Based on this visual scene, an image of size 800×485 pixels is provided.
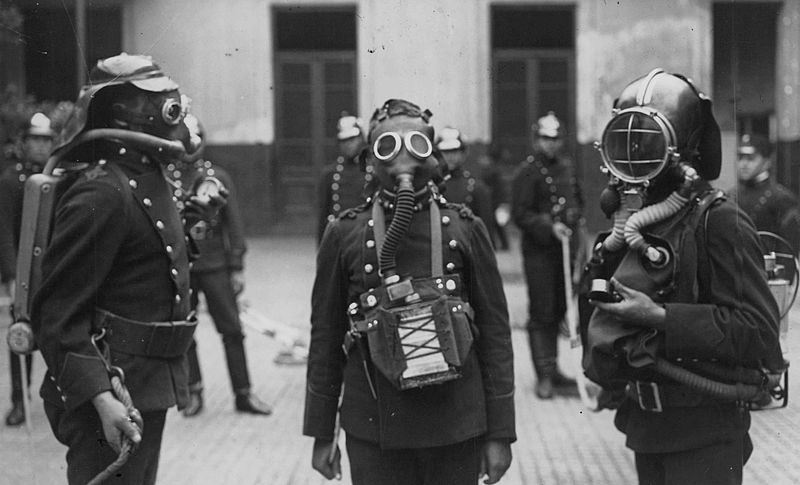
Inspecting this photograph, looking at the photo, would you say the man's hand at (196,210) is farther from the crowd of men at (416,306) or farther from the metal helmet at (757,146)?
the metal helmet at (757,146)

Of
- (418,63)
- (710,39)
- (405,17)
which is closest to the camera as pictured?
(405,17)

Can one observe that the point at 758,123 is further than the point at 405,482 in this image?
Yes

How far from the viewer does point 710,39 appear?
1909cm

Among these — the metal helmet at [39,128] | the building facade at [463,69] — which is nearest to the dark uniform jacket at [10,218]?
the metal helmet at [39,128]

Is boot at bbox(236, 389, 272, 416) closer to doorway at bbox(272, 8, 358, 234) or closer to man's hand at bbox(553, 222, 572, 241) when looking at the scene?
man's hand at bbox(553, 222, 572, 241)

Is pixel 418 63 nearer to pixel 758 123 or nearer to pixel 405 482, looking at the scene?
pixel 405 482

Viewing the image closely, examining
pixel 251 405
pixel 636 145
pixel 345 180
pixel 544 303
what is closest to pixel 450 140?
pixel 345 180

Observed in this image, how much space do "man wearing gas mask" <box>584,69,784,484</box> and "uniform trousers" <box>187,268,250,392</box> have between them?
459 cm

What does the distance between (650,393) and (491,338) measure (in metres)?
0.57

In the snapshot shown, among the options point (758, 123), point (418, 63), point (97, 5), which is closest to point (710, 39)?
point (758, 123)

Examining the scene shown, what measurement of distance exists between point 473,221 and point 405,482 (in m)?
0.95

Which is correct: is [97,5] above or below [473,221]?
above

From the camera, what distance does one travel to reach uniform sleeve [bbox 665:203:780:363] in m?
3.37

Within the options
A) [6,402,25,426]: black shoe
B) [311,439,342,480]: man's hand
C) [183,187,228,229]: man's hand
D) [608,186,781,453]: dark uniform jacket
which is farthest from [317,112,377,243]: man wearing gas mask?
[608,186,781,453]: dark uniform jacket
